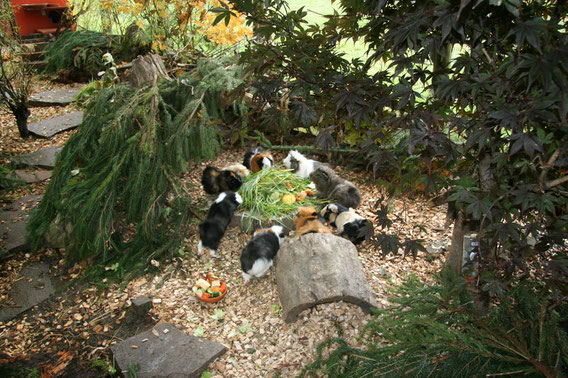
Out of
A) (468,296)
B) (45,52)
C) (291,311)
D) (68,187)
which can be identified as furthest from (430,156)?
(45,52)

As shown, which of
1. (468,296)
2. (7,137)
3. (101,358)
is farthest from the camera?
(7,137)

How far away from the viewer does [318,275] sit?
3379mm

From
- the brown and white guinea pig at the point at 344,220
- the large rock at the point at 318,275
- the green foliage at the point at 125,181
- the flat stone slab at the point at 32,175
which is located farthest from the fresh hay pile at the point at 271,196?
the flat stone slab at the point at 32,175

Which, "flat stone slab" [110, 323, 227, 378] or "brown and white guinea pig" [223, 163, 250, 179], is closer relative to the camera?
"flat stone slab" [110, 323, 227, 378]

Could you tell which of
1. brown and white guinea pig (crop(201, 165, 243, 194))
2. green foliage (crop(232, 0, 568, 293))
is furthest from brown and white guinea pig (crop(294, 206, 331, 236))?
green foliage (crop(232, 0, 568, 293))

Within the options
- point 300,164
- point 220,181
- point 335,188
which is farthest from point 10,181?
point 335,188

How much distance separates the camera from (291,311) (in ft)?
11.0

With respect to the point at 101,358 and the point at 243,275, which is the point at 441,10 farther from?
the point at 101,358

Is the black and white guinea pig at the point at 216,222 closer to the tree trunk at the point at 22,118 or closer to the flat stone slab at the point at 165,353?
the flat stone slab at the point at 165,353

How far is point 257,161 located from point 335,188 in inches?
48.7

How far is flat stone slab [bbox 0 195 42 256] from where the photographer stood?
14.3ft

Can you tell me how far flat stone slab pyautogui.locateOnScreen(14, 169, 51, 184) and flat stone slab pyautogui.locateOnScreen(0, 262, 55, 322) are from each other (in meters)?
1.75

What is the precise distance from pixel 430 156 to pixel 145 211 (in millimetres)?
3219

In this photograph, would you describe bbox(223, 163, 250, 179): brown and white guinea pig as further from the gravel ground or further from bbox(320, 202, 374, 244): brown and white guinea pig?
bbox(320, 202, 374, 244): brown and white guinea pig
